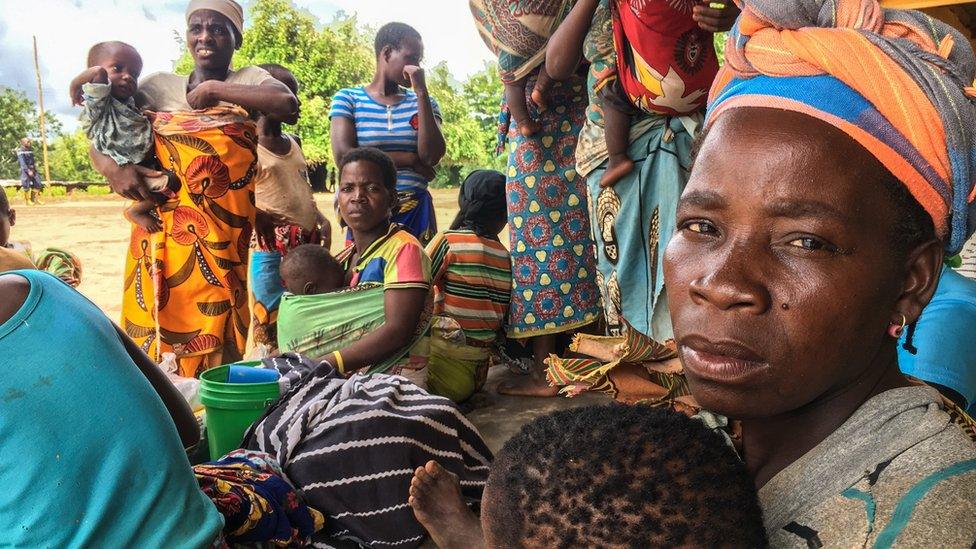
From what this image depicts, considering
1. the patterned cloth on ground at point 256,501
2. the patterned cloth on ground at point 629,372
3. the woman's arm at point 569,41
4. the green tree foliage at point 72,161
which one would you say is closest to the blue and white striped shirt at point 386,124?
the woman's arm at point 569,41

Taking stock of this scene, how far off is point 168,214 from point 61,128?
43095 millimetres

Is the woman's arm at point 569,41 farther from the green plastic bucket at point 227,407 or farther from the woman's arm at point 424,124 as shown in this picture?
the green plastic bucket at point 227,407

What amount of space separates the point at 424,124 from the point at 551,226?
1091 millimetres

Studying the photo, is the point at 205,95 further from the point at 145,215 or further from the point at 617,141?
the point at 617,141

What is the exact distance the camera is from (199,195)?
12.2 ft

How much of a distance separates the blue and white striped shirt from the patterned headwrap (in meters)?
3.56

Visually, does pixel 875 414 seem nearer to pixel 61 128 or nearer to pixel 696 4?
pixel 696 4

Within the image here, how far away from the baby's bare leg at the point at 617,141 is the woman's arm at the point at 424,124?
163cm

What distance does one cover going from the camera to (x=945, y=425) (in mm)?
816

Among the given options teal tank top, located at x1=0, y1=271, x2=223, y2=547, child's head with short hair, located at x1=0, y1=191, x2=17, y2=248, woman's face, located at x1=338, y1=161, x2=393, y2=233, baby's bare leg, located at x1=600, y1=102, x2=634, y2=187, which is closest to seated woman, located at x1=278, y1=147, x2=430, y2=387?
woman's face, located at x1=338, y1=161, x2=393, y2=233

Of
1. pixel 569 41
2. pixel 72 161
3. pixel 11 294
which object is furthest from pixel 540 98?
pixel 72 161

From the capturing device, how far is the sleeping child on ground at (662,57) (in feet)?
7.99

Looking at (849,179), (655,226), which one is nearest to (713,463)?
(849,179)

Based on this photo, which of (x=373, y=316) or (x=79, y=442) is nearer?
(x=79, y=442)
